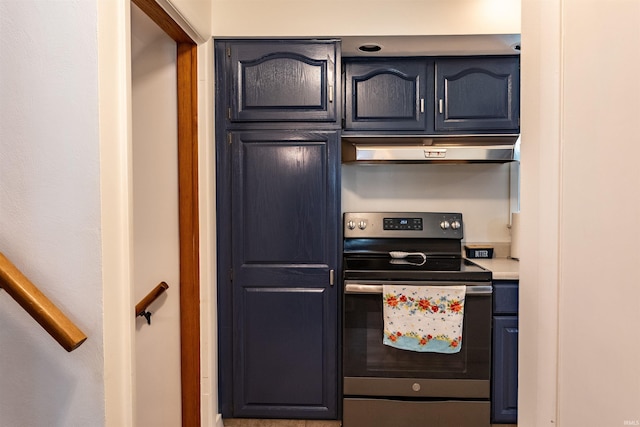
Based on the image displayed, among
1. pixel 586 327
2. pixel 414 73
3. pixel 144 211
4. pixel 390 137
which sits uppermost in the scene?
pixel 414 73

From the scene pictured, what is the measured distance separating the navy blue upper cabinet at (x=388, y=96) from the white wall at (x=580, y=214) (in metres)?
1.47

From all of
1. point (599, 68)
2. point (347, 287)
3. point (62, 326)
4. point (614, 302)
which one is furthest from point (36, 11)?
point (347, 287)

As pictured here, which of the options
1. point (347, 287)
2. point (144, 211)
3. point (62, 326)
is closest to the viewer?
point (62, 326)

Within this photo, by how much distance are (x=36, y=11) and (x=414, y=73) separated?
1.77m

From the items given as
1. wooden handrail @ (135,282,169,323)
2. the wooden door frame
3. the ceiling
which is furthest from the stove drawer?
the ceiling

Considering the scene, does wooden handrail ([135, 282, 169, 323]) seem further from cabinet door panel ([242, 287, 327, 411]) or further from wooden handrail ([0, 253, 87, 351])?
wooden handrail ([0, 253, 87, 351])

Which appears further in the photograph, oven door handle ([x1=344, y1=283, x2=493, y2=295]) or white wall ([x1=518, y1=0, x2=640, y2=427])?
oven door handle ([x1=344, y1=283, x2=493, y2=295])

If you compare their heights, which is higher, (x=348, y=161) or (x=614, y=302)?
(x=348, y=161)

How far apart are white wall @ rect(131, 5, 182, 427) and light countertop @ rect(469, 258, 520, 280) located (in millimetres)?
1564

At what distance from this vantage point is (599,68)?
2.26ft

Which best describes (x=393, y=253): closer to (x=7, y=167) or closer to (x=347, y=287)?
(x=347, y=287)

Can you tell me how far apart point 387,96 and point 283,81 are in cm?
56

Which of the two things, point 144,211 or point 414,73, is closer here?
point 144,211

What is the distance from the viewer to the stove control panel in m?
2.71
